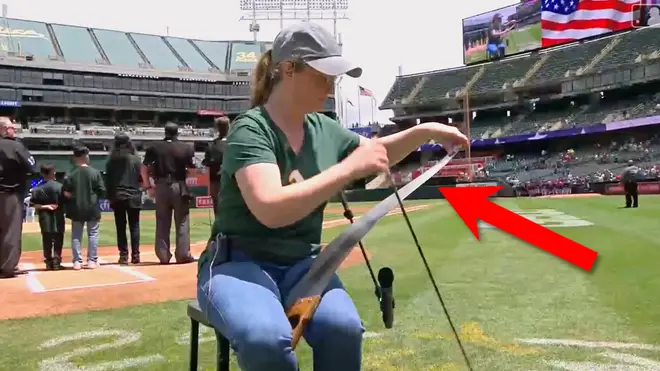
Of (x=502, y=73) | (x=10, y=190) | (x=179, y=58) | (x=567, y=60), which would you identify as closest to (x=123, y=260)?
(x=10, y=190)

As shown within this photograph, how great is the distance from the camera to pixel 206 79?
6944 cm

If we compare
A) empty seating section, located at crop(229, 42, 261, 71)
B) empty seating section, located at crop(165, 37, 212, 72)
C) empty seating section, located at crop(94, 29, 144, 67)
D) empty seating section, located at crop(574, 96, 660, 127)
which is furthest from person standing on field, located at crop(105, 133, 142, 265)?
empty seating section, located at crop(229, 42, 261, 71)

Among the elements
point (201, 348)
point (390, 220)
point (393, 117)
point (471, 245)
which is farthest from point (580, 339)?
point (393, 117)

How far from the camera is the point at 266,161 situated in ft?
7.08

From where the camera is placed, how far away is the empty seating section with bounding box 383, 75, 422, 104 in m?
67.9

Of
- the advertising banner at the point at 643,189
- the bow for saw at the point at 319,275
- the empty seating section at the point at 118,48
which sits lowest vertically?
the advertising banner at the point at 643,189

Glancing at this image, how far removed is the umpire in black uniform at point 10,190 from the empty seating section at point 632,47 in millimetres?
48622

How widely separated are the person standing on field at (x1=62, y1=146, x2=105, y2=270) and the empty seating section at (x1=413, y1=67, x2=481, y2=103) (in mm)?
56887

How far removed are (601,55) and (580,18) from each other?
12.8 feet

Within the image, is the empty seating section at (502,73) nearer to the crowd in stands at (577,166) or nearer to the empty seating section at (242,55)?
the crowd in stands at (577,166)

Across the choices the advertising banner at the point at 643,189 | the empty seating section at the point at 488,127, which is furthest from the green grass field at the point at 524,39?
the advertising banner at the point at 643,189

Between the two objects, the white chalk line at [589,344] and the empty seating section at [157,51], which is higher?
the empty seating section at [157,51]

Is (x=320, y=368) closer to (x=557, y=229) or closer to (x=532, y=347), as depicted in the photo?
(x=532, y=347)

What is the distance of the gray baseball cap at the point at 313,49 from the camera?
2.28 metres
